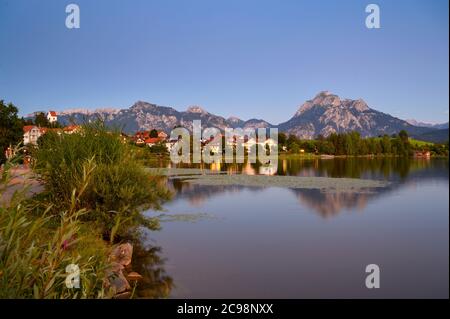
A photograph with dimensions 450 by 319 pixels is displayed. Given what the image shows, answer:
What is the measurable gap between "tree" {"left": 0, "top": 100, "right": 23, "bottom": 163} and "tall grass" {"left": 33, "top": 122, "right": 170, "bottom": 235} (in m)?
30.3

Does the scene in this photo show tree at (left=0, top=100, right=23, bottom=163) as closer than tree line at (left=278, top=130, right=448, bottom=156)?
Yes

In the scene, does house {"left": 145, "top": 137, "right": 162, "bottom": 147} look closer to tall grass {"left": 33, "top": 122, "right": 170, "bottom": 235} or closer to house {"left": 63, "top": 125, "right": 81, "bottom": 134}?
house {"left": 63, "top": 125, "right": 81, "bottom": 134}

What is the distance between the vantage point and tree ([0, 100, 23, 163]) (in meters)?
43.4

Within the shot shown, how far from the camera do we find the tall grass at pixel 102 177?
1498cm

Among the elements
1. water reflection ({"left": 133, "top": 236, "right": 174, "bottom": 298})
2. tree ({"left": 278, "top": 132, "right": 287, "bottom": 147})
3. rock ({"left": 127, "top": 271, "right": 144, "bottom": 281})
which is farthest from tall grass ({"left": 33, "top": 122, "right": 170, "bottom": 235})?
tree ({"left": 278, "top": 132, "right": 287, "bottom": 147})

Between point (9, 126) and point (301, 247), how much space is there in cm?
3881

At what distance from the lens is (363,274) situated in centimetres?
1439

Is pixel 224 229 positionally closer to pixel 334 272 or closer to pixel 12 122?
pixel 334 272

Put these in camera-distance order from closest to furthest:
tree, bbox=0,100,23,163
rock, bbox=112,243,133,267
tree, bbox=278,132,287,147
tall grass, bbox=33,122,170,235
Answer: rock, bbox=112,243,133,267
tall grass, bbox=33,122,170,235
tree, bbox=0,100,23,163
tree, bbox=278,132,287,147

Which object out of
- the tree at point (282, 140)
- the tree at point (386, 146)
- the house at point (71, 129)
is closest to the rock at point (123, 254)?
the house at point (71, 129)

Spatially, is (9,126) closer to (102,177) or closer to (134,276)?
(102,177)

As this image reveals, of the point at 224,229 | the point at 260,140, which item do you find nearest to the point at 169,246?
the point at 224,229
